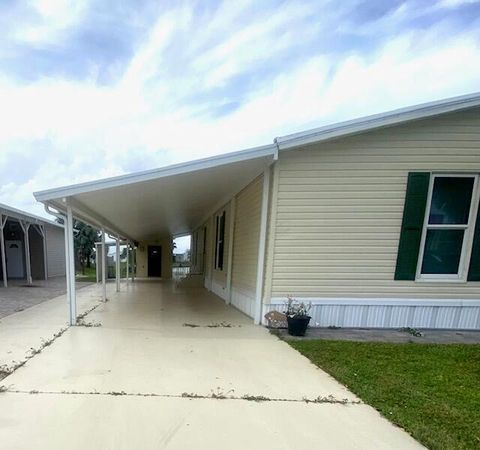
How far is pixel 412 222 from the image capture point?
198 inches

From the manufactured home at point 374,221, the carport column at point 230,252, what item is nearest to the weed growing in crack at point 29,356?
the manufactured home at point 374,221

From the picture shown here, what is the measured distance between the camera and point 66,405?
7.95 ft

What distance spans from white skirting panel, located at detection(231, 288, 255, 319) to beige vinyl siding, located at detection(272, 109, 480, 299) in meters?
0.83

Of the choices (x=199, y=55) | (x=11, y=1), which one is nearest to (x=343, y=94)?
(x=199, y=55)

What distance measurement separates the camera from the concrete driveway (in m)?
2.05

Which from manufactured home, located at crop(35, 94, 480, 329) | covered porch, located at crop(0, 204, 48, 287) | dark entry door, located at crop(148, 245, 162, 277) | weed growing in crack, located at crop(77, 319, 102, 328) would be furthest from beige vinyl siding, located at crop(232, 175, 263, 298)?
covered porch, located at crop(0, 204, 48, 287)

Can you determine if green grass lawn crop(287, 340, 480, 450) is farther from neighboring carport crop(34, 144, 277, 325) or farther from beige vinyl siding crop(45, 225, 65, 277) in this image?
beige vinyl siding crop(45, 225, 65, 277)

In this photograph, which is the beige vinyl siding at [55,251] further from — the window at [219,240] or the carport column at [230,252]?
the carport column at [230,252]

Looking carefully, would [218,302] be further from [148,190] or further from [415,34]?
[415,34]

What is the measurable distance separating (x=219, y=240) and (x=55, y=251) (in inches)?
471

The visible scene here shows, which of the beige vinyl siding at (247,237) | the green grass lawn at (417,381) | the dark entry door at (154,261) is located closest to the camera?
the green grass lawn at (417,381)

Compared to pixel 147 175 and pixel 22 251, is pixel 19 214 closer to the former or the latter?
pixel 22 251

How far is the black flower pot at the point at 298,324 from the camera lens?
4641 millimetres

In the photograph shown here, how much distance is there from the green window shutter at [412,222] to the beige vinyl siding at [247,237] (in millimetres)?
2474
